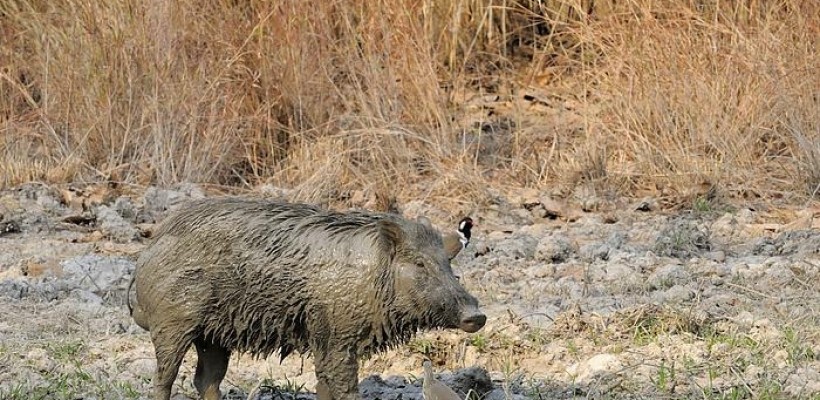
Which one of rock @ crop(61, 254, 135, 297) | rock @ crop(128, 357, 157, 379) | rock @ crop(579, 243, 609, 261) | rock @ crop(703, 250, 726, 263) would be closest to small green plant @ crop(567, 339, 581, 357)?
rock @ crop(128, 357, 157, 379)

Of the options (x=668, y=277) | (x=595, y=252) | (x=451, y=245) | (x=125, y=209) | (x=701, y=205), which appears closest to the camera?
(x=451, y=245)

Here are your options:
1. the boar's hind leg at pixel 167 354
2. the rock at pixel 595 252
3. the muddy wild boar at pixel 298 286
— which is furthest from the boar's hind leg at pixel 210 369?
the rock at pixel 595 252

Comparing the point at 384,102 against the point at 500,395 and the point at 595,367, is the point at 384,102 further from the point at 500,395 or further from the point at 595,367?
the point at 500,395

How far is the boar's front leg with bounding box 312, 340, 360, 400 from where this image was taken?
17.0ft

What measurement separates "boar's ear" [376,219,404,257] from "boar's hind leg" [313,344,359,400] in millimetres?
403

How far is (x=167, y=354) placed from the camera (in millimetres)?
5387

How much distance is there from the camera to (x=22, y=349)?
21.4ft

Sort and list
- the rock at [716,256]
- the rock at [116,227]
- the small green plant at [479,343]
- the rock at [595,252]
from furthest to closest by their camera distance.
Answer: the rock at [116,227]
the rock at [595,252]
the rock at [716,256]
the small green plant at [479,343]

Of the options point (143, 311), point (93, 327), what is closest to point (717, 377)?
point (143, 311)

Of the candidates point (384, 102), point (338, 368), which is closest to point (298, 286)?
point (338, 368)

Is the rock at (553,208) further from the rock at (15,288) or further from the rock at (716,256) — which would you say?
the rock at (15,288)

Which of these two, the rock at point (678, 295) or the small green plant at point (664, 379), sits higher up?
→ the small green plant at point (664, 379)

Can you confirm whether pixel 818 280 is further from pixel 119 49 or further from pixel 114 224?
pixel 119 49

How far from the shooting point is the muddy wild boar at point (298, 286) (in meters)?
5.11
